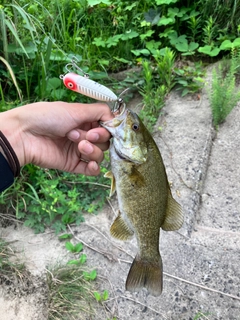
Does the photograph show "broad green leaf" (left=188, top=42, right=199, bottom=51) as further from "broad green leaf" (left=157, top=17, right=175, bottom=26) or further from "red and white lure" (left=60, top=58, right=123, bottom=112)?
"red and white lure" (left=60, top=58, right=123, bottom=112)

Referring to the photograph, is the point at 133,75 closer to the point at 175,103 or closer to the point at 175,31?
the point at 175,103

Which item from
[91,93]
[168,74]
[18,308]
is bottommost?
[18,308]

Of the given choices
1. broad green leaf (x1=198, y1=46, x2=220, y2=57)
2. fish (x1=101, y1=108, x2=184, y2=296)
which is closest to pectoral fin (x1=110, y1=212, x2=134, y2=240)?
fish (x1=101, y1=108, x2=184, y2=296)

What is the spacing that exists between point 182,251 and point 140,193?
102 centimetres

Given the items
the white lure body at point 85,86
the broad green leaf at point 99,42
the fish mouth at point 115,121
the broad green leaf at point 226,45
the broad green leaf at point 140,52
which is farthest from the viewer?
the broad green leaf at point 99,42

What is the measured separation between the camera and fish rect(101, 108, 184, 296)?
5.24ft

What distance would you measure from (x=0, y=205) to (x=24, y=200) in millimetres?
208

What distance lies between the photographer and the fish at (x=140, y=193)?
160cm

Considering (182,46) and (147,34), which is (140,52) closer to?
(147,34)

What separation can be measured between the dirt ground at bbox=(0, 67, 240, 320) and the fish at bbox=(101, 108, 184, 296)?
64 centimetres

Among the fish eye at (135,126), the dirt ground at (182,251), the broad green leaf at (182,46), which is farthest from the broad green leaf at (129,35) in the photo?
the fish eye at (135,126)

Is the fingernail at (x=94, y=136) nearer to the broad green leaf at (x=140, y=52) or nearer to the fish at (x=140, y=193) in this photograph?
the fish at (x=140, y=193)

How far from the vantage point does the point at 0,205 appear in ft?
9.00

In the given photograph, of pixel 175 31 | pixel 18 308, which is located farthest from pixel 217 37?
pixel 18 308
